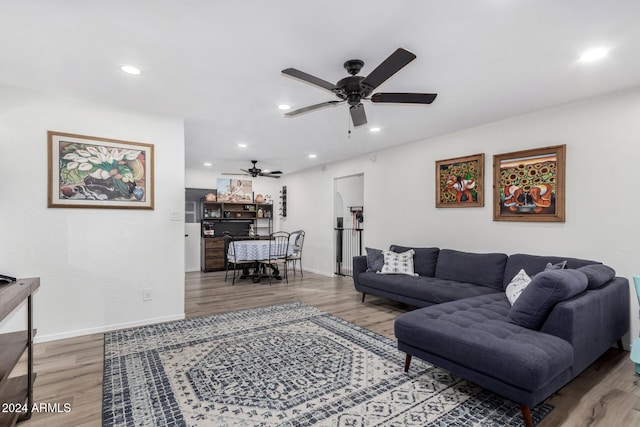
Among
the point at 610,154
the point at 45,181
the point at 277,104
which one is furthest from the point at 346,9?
the point at 45,181

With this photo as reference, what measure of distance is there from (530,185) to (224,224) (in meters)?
6.46

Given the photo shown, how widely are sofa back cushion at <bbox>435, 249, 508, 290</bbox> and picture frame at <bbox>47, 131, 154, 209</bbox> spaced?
3673mm

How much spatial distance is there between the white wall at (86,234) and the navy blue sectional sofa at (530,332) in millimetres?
2845

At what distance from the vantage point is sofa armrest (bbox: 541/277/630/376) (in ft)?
6.71

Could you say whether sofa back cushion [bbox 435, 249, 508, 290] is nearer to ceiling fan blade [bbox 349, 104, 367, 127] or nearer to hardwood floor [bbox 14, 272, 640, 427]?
hardwood floor [bbox 14, 272, 640, 427]

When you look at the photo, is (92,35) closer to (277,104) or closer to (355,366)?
(277,104)

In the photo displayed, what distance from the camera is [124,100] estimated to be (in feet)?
10.7

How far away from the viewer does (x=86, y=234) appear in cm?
331

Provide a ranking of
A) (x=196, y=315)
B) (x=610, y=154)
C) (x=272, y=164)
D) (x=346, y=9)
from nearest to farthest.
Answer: (x=346, y=9) < (x=610, y=154) < (x=196, y=315) < (x=272, y=164)

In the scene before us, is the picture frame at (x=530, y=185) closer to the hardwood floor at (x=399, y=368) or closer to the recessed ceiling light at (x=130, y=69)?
the hardwood floor at (x=399, y=368)

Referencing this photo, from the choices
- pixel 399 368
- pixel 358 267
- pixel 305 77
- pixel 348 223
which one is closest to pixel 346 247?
pixel 348 223

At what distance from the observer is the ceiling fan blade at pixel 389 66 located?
6.25 feet

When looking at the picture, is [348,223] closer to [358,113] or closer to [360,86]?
[358,113]

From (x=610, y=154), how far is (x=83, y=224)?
5279 millimetres
